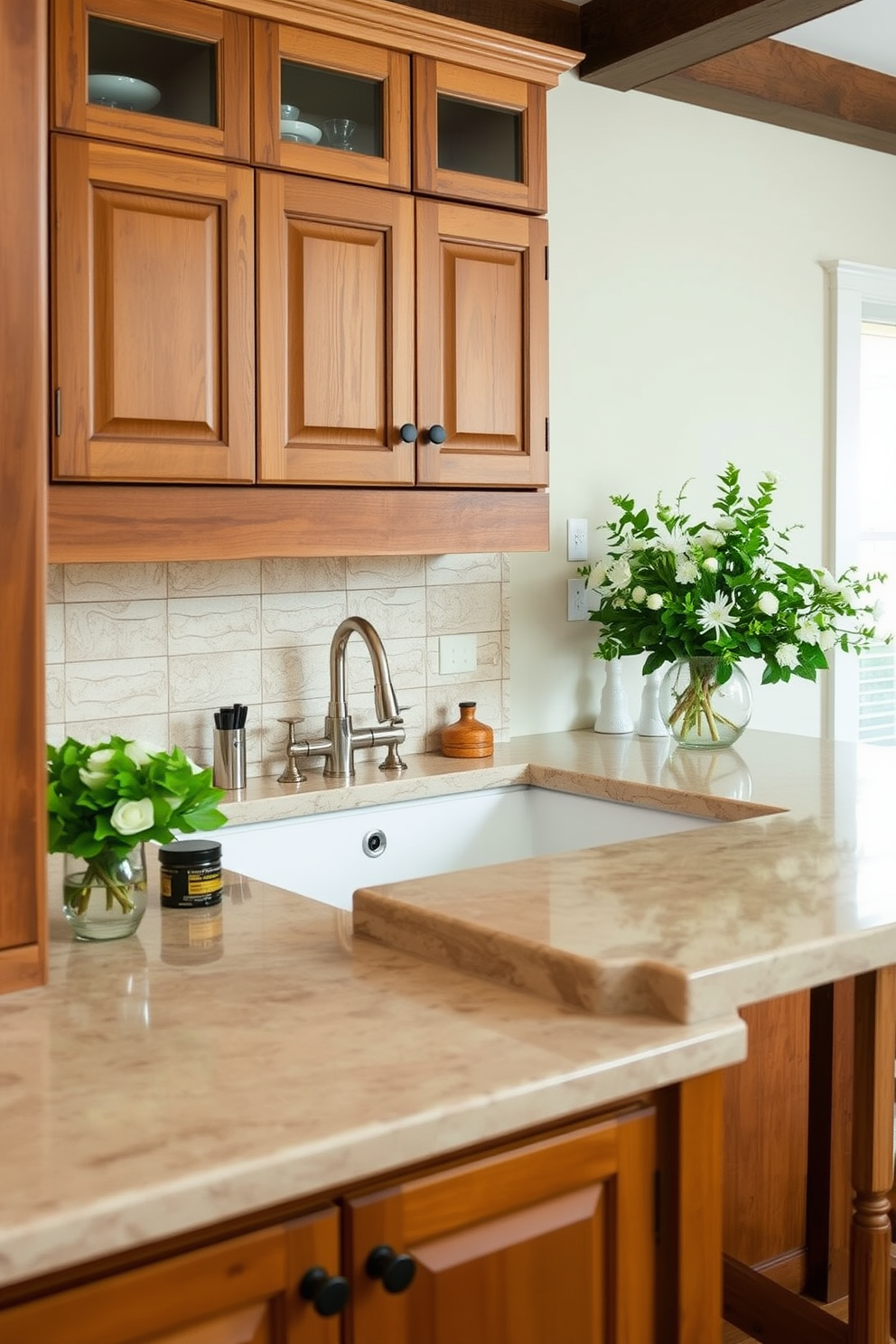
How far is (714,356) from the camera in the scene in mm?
3412

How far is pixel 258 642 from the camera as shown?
2.65 meters

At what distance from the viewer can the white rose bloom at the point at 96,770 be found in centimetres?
143

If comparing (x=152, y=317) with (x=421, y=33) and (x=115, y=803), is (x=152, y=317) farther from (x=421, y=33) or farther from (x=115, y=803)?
(x=115, y=803)

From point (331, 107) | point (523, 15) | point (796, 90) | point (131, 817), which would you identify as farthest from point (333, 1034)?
point (796, 90)

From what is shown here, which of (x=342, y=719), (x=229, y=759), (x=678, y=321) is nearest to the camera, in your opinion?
(x=229, y=759)

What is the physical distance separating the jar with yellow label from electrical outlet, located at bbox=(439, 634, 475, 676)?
134cm

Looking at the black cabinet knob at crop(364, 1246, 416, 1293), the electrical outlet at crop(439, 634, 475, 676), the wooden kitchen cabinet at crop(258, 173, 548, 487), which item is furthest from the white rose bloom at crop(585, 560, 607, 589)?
the black cabinet knob at crop(364, 1246, 416, 1293)

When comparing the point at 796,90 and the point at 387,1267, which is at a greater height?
the point at 796,90

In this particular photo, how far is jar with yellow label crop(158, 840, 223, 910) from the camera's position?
162 cm

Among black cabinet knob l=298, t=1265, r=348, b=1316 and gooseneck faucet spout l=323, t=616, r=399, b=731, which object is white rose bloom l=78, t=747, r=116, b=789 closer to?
black cabinet knob l=298, t=1265, r=348, b=1316

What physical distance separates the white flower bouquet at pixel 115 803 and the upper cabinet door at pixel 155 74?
3.52 ft

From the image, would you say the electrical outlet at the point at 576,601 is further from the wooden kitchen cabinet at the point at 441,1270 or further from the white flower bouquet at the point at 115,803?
the wooden kitchen cabinet at the point at 441,1270

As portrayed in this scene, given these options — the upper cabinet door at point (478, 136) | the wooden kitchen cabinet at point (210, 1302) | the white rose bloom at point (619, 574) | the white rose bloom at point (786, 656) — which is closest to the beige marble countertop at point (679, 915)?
the wooden kitchen cabinet at point (210, 1302)

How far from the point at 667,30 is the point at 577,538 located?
42.5 inches
